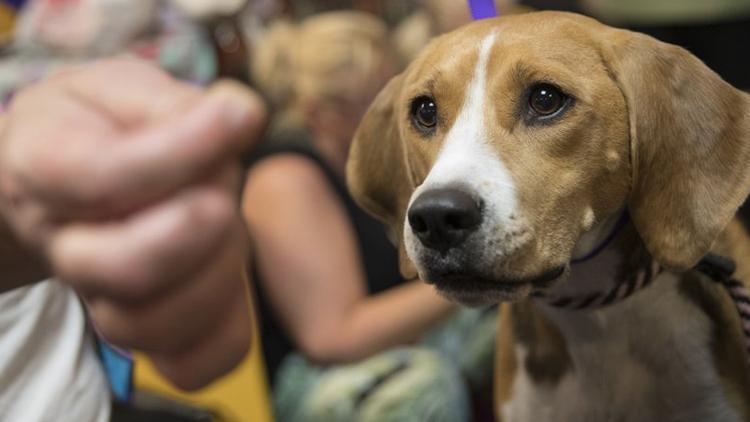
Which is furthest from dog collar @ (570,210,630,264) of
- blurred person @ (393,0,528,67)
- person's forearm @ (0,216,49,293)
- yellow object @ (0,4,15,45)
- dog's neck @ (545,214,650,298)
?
yellow object @ (0,4,15,45)

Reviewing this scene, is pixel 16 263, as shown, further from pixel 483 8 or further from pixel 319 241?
pixel 319 241

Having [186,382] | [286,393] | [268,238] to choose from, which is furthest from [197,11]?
[186,382]

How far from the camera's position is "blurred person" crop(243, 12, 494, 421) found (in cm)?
126

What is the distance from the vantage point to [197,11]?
62.9 inches

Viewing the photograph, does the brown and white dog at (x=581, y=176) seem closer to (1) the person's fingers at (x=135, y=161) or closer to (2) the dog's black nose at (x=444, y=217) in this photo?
(2) the dog's black nose at (x=444, y=217)

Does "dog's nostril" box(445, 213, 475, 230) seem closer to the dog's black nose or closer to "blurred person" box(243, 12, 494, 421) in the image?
the dog's black nose

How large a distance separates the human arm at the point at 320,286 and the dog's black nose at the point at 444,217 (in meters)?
0.75

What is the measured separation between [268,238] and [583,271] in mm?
687

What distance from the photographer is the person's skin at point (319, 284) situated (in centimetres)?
129

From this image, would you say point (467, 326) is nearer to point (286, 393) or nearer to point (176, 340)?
point (286, 393)

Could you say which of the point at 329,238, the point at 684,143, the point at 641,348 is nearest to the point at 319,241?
the point at 329,238

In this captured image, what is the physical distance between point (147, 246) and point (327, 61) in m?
1.04

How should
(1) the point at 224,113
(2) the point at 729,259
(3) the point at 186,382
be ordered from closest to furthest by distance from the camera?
(1) the point at 224,113 → (3) the point at 186,382 → (2) the point at 729,259

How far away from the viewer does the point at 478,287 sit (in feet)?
1.82
